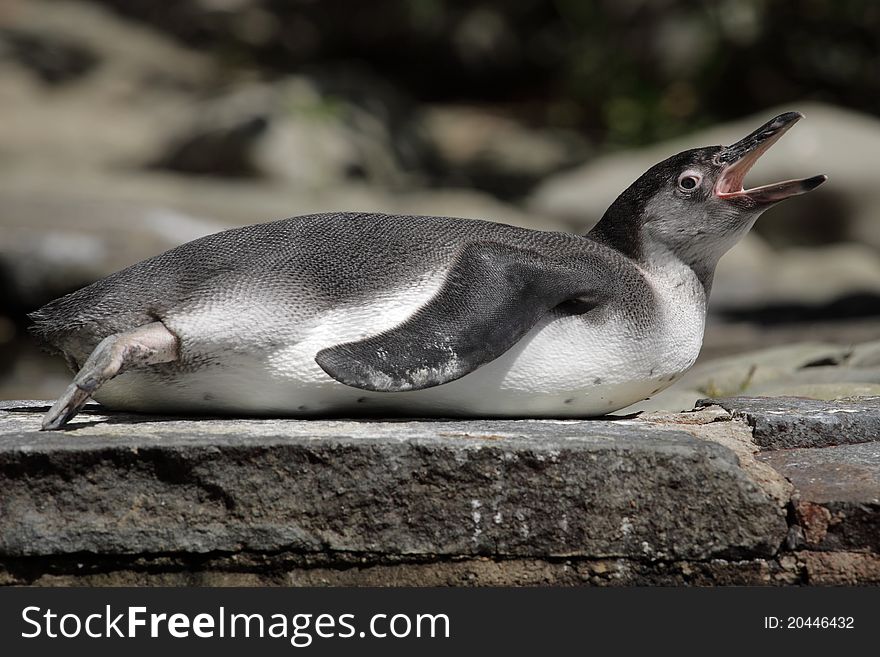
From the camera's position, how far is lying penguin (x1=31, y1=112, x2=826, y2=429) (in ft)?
10.6

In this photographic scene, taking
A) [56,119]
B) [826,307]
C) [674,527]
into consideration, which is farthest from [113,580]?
[56,119]

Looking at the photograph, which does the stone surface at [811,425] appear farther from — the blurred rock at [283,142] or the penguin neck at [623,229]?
the blurred rock at [283,142]

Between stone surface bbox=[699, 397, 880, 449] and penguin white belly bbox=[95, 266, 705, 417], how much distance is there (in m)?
0.32

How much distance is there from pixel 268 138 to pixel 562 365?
10.5 meters

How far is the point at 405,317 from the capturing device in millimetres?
3271

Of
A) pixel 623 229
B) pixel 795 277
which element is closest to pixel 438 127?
pixel 795 277

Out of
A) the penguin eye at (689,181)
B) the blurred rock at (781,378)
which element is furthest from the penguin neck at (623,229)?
the blurred rock at (781,378)

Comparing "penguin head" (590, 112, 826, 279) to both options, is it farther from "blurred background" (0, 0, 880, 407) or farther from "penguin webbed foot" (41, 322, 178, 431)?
"blurred background" (0, 0, 880, 407)

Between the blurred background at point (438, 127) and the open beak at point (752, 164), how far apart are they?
Result: 181cm

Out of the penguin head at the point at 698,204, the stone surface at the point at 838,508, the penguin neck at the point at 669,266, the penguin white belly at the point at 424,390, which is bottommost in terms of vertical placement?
the stone surface at the point at 838,508

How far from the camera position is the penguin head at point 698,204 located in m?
3.66

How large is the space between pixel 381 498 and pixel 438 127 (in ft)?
50.3

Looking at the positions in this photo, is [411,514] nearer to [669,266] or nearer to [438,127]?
[669,266]

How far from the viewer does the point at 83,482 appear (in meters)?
2.96
